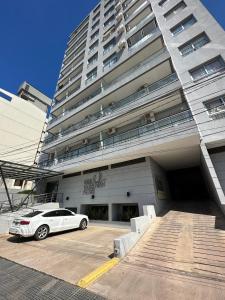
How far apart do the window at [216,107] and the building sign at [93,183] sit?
9771mm

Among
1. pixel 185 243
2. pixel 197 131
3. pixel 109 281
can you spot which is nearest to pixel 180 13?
pixel 197 131

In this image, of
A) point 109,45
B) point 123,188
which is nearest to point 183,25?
point 109,45

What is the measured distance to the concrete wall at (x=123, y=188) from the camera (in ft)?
37.6

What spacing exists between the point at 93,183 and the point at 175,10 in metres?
19.8

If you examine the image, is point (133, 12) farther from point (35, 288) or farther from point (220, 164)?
point (35, 288)

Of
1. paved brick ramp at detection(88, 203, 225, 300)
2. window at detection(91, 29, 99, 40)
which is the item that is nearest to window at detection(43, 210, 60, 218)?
paved brick ramp at detection(88, 203, 225, 300)

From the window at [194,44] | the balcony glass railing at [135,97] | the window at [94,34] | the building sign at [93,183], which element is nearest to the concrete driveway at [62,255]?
the building sign at [93,183]

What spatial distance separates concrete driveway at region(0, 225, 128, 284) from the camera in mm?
4520

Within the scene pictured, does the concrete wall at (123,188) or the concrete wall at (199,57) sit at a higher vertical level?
the concrete wall at (199,57)

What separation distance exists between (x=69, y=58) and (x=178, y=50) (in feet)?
78.2

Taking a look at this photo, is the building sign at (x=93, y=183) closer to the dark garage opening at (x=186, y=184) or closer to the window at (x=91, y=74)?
the dark garage opening at (x=186, y=184)

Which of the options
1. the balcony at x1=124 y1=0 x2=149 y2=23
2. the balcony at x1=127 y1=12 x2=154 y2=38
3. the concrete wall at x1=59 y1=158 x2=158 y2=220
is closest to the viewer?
the concrete wall at x1=59 y1=158 x2=158 y2=220

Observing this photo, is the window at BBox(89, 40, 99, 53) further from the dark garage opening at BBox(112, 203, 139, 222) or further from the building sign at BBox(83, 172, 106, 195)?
the dark garage opening at BBox(112, 203, 139, 222)

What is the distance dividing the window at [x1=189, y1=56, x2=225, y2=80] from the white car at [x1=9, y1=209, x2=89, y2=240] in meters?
13.5
